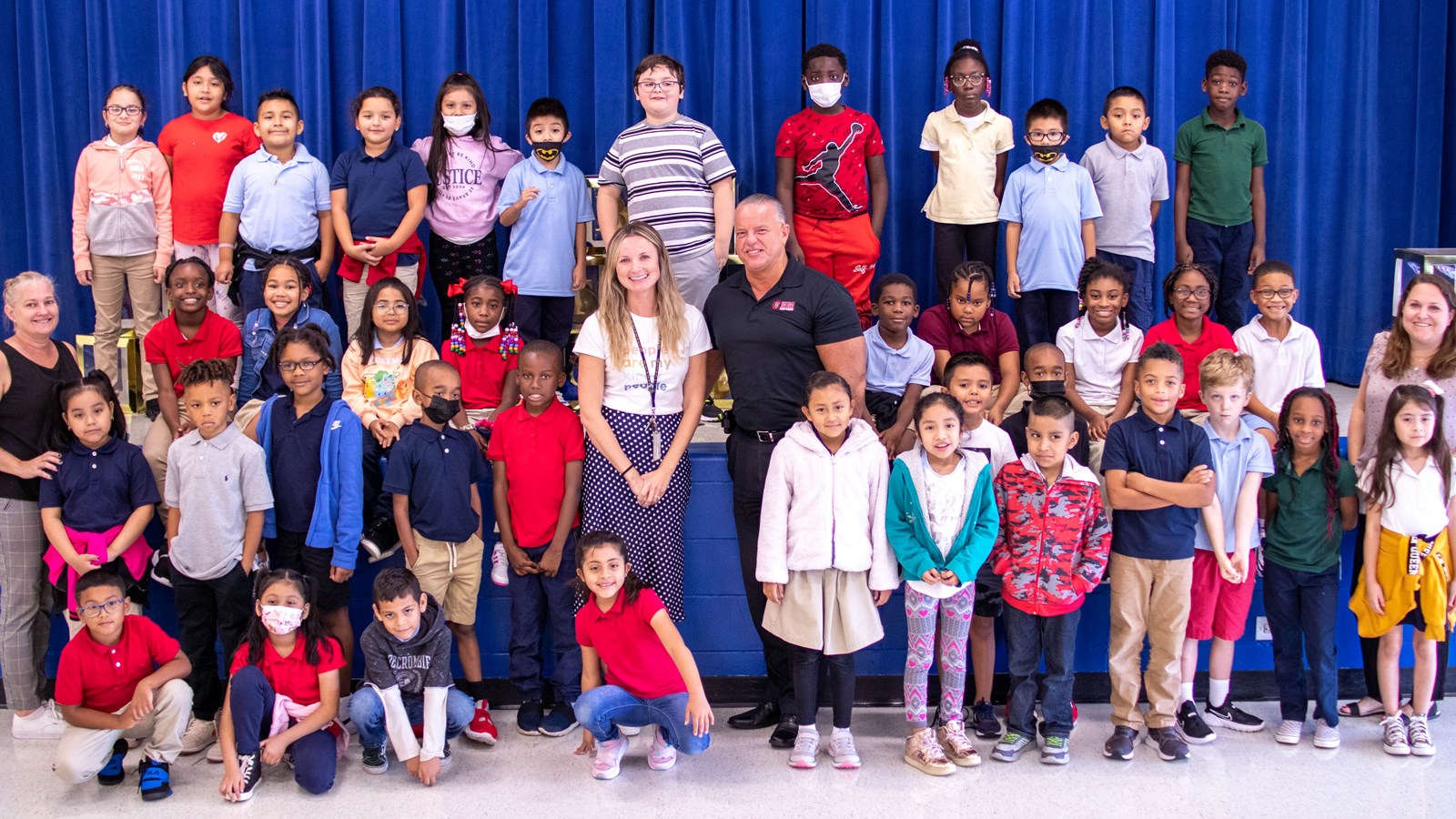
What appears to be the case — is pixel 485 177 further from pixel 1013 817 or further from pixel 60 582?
pixel 1013 817

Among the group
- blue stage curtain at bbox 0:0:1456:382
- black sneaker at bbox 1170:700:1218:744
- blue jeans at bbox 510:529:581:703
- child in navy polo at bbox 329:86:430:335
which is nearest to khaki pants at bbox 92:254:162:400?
blue stage curtain at bbox 0:0:1456:382

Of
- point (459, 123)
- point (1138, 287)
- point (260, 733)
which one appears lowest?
point (260, 733)

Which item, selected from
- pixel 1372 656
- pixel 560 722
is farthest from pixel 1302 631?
pixel 560 722

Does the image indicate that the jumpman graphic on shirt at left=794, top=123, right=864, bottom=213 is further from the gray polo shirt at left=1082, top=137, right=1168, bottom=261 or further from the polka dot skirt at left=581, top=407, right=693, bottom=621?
the polka dot skirt at left=581, top=407, right=693, bottom=621

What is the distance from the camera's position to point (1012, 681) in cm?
362

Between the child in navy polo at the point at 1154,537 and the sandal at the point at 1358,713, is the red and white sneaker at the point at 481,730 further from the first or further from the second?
the sandal at the point at 1358,713

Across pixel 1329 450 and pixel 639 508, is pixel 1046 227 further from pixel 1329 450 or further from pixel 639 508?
pixel 639 508

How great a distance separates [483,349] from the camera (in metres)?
4.30

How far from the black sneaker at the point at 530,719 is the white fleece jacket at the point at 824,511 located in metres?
0.91

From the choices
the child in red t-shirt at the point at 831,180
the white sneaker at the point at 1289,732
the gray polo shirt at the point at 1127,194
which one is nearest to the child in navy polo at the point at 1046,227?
the gray polo shirt at the point at 1127,194

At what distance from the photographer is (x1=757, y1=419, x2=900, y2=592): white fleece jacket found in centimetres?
341

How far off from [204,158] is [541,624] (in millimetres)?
2410

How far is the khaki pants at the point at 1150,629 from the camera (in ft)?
11.7

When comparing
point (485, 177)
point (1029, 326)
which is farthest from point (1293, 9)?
point (485, 177)
